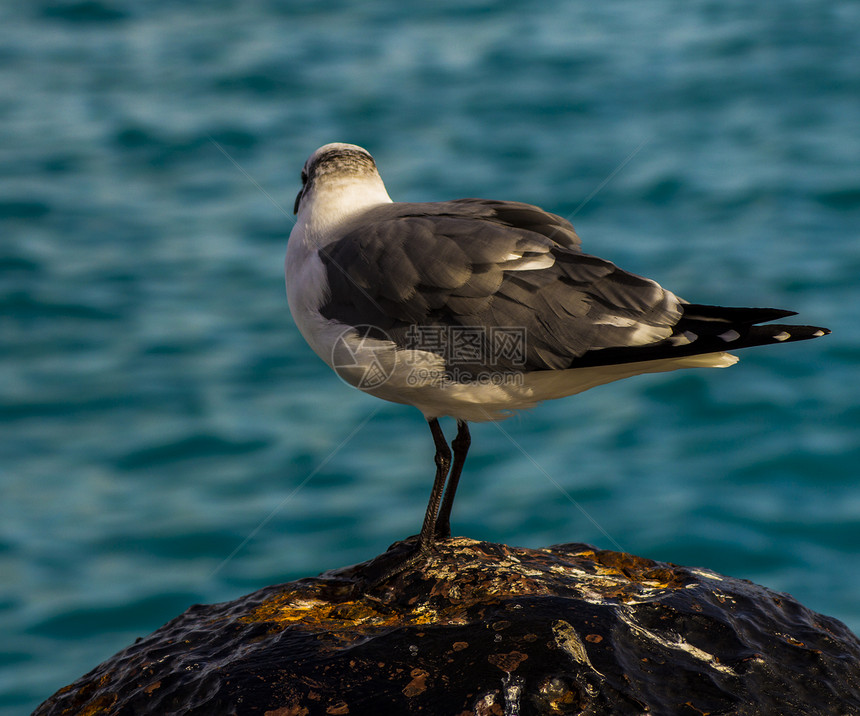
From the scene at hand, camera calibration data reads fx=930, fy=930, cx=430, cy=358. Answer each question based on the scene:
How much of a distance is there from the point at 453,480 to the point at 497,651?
1.36 m

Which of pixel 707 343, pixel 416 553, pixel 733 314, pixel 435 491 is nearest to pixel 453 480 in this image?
pixel 435 491

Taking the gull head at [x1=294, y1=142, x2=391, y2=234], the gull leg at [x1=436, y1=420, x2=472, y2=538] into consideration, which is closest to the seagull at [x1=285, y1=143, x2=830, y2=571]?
the gull leg at [x1=436, y1=420, x2=472, y2=538]

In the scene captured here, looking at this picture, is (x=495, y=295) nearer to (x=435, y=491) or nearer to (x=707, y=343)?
(x=707, y=343)

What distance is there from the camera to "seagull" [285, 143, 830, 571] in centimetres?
370

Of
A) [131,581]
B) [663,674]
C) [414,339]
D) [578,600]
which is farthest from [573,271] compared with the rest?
[131,581]

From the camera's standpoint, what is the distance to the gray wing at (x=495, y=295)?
3727mm

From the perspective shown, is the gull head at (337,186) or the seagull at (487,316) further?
the gull head at (337,186)

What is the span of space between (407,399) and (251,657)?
127 cm

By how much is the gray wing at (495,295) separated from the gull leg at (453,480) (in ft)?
2.62

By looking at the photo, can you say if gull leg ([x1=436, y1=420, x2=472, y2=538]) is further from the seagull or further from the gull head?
the gull head

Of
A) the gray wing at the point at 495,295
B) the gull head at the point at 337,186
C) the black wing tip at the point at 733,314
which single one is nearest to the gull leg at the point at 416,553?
the gray wing at the point at 495,295

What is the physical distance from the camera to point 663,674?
3201mm

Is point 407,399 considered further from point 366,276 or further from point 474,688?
point 474,688

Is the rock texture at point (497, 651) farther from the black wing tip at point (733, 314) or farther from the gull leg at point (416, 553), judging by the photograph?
the black wing tip at point (733, 314)
